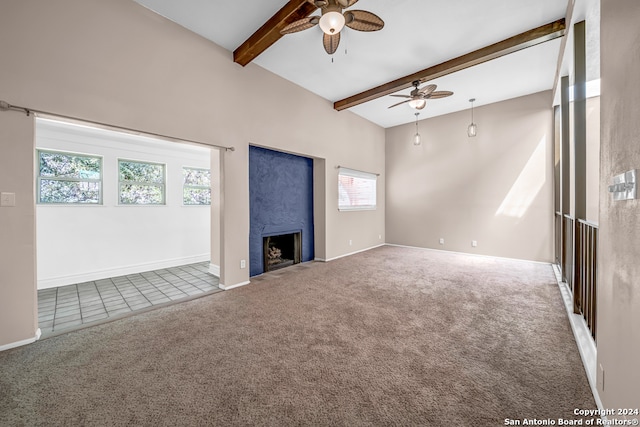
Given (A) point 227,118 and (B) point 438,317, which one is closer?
(B) point 438,317

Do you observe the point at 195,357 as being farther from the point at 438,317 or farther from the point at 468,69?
the point at 468,69

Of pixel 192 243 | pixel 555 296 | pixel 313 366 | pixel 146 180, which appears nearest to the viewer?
pixel 313 366

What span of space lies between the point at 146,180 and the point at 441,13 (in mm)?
5410

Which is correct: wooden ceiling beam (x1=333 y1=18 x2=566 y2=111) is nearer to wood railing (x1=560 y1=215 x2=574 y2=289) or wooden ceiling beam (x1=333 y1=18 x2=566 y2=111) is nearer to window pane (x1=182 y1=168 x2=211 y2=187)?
wood railing (x1=560 y1=215 x2=574 y2=289)

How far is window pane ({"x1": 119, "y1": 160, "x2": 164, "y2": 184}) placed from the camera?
14.8 ft

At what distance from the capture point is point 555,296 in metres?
3.12

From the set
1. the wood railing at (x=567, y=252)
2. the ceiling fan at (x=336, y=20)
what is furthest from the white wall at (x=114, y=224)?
the wood railing at (x=567, y=252)

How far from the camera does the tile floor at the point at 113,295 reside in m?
2.62

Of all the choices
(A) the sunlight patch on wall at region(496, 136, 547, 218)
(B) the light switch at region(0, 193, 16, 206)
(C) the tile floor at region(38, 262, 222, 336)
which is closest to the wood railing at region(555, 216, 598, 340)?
(A) the sunlight patch on wall at region(496, 136, 547, 218)

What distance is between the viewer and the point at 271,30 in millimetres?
2883

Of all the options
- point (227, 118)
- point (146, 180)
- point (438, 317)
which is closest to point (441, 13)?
point (227, 118)

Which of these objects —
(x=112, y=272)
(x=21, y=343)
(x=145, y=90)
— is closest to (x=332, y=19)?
(x=145, y=90)

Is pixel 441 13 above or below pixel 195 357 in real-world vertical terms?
above

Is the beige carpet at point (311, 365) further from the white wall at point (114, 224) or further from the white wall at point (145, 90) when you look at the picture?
the white wall at point (114, 224)
